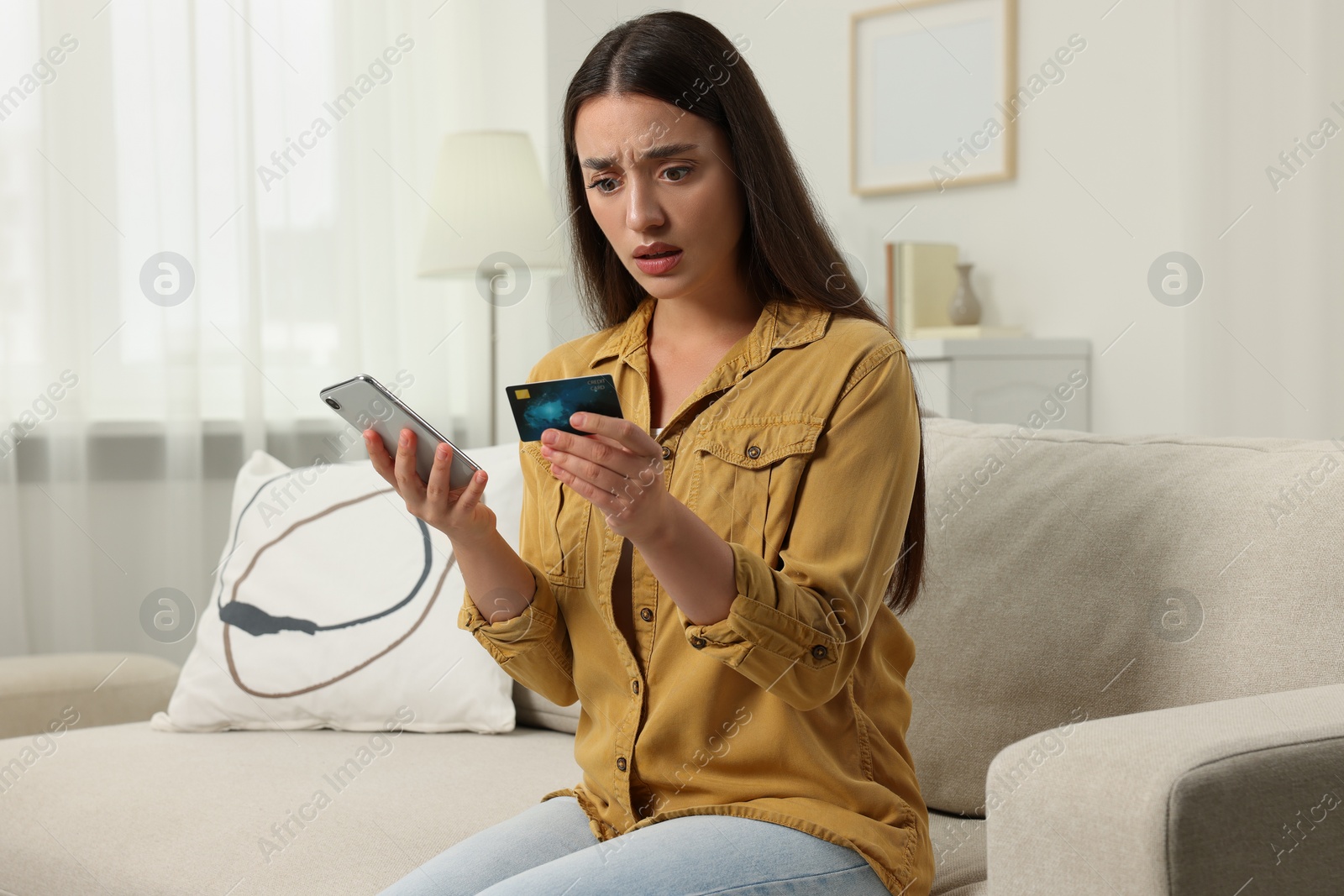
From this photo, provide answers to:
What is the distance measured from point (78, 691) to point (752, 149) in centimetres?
150

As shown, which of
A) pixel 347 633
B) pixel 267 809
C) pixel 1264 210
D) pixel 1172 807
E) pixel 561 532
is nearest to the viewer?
pixel 1172 807

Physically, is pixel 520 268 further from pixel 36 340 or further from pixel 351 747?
pixel 351 747

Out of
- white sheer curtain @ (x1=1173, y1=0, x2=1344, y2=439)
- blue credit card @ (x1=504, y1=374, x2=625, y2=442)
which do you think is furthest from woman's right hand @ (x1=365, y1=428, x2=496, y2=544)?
white sheer curtain @ (x1=1173, y1=0, x2=1344, y2=439)

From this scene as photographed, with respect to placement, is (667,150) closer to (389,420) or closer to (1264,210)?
(389,420)

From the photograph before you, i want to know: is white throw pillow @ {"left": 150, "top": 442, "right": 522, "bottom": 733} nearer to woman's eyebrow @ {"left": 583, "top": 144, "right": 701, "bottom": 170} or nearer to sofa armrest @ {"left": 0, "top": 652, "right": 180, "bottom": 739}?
sofa armrest @ {"left": 0, "top": 652, "right": 180, "bottom": 739}

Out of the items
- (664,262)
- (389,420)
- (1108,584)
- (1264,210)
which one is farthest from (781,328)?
(1264,210)

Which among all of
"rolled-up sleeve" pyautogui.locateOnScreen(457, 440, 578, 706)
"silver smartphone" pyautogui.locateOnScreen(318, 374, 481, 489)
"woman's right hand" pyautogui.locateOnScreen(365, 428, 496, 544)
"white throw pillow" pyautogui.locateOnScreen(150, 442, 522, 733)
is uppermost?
"silver smartphone" pyautogui.locateOnScreen(318, 374, 481, 489)

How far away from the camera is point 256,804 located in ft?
4.69

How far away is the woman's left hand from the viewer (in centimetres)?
85

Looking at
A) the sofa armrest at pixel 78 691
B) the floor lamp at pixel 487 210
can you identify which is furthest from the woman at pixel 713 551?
the floor lamp at pixel 487 210

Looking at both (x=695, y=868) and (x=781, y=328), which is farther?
(x=781, y=328)

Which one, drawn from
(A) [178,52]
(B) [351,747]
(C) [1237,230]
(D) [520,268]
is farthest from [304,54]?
(C) [1237,230]

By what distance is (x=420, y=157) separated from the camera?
316 centimetres

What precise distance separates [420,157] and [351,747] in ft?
6.30
